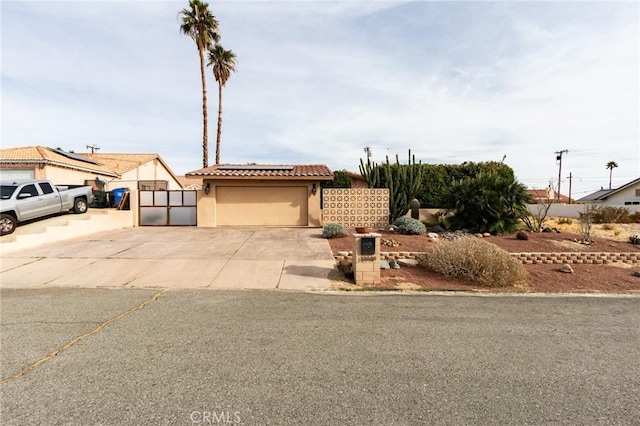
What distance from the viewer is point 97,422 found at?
2.65 meters

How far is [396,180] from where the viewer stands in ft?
59.4

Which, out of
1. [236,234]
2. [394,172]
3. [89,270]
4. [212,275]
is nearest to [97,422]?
[212,275]

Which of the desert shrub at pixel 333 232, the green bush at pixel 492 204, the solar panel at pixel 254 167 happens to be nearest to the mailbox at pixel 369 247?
the desert shrub at pixel 333 232

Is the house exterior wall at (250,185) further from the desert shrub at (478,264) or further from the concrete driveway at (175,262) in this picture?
the desert shrub at (478,264)

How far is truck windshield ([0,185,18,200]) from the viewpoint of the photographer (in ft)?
38.9

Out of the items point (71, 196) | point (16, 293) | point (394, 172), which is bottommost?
point (16, 293)

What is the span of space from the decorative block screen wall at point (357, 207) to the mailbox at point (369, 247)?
8.90 meters

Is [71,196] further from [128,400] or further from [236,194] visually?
[128,400]

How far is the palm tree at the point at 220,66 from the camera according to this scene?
26739 mm

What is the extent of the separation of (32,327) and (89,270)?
4.23m

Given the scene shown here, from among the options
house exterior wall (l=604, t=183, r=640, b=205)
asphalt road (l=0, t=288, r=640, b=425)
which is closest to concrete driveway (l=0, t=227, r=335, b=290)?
asphalt road (l=0, t=288, r=640, b=425)

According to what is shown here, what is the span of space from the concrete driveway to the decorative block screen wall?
3.31m

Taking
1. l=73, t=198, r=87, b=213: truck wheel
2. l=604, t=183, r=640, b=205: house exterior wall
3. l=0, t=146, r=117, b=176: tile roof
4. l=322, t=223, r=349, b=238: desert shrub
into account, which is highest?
l=0, t=146, r=117, b=176: tile roof

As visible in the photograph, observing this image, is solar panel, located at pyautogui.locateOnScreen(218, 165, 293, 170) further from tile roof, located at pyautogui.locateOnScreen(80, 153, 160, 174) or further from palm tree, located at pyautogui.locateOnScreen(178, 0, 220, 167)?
tile roof, located at pyautogui.locateOnScreen(80, 153, 160, 174)
